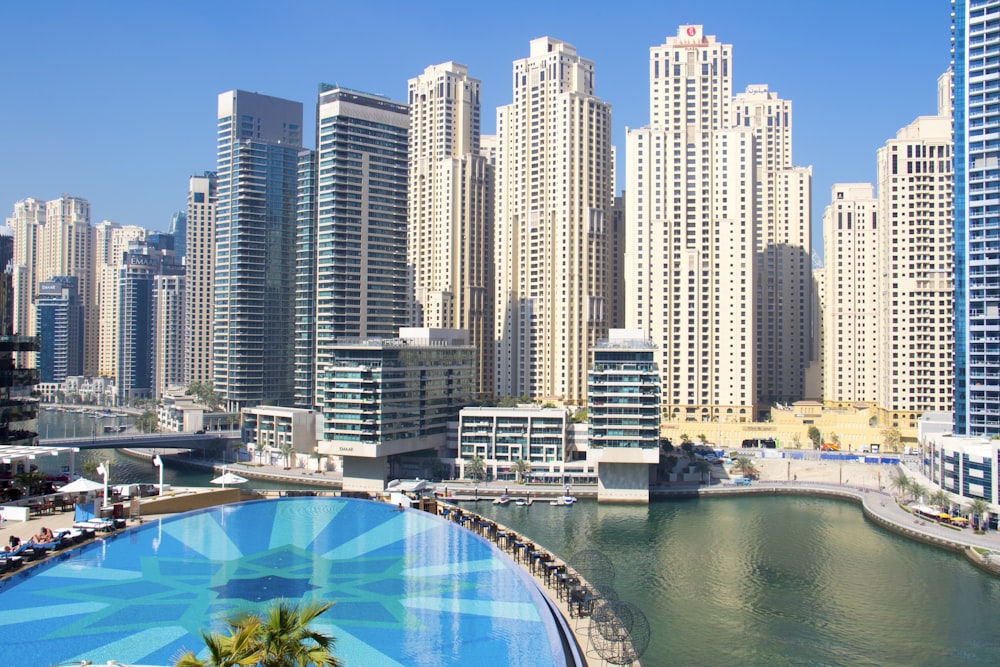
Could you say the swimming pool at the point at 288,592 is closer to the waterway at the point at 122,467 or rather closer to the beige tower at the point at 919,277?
the waterway at the point at 122,467

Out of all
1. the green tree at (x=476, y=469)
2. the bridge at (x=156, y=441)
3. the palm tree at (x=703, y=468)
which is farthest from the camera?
the bridge at (x=156, y=441)

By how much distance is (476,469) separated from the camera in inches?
2707

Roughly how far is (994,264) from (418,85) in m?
74.8

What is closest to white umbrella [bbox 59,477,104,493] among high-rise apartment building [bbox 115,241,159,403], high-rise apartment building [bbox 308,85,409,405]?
high-rise apartment building [bbox 308,85,409,405]

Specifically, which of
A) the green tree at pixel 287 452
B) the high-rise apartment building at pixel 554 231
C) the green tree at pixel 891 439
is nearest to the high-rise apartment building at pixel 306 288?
the green tree at pixel 287 452

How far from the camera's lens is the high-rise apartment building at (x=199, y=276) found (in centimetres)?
12212

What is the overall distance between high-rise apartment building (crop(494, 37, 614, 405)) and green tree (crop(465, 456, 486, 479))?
23.6 metres

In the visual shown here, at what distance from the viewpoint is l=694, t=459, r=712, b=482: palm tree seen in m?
68.4

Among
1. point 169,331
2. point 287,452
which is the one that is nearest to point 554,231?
point 287,452

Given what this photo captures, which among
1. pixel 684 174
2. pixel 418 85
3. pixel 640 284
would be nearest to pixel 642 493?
pixel 640 284

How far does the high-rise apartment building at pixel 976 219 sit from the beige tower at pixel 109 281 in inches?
4611

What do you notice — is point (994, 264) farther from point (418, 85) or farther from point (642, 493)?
point (418, 85)

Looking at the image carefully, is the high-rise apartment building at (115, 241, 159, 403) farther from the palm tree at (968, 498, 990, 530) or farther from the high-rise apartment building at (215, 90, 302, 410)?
the palm tree at (968, 498, 990, 530)

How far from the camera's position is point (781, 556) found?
47000 mm
